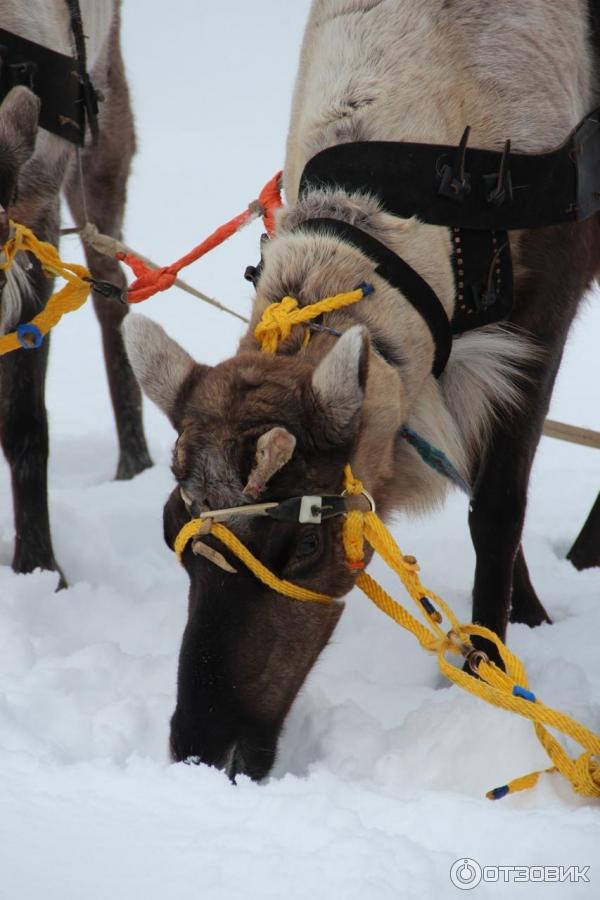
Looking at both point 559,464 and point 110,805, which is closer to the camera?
point 110,805

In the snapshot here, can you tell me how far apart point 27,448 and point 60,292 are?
30.1 inches

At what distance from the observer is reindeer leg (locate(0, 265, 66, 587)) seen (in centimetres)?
374

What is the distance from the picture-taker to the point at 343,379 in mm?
2207

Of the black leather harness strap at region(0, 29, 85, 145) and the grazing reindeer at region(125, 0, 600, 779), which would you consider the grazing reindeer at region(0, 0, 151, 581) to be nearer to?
the black leather harness strap at region(0, 29, 85, 145)

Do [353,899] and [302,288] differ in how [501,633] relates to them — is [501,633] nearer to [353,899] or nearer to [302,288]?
[302,288]

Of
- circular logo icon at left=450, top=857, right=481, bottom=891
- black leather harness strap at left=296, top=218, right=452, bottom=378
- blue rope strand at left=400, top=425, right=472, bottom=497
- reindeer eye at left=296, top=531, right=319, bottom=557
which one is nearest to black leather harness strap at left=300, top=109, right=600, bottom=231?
black leather harness strap at left=296, top=218, right=452, bottom=378

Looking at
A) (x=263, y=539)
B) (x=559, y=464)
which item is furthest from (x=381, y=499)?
(x=559, y=464)

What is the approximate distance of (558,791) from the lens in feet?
7.13

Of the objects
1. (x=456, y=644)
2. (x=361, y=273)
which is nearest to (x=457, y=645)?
(x=456, y=644)

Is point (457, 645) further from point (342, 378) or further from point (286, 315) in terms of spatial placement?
point (286, 315)

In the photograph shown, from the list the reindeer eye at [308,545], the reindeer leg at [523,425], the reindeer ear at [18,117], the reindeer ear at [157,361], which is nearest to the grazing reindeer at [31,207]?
the reindeer ear at [18,117]

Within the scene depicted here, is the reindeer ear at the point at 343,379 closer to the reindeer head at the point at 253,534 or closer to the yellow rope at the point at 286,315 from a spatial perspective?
the reindeer head at the point at 253,534

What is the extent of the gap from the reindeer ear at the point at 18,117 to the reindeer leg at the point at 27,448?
2.63 ft

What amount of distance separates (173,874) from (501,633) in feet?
5.44
